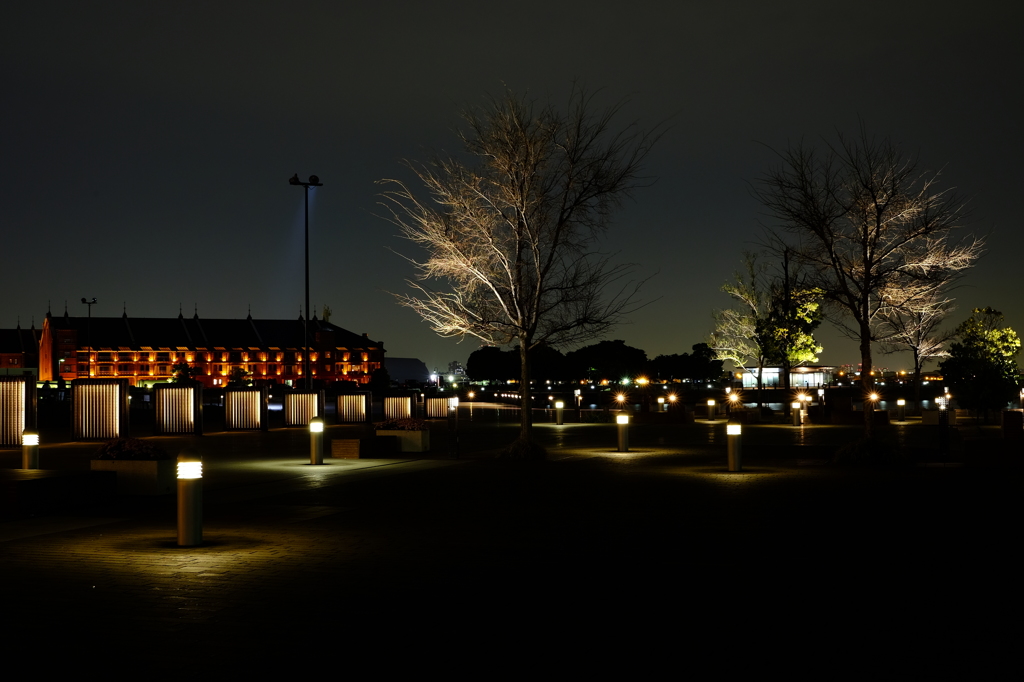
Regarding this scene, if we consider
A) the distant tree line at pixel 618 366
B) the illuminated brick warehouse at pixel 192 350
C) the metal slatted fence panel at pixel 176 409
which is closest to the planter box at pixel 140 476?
the metal slatted fence panel at pixel 176 409

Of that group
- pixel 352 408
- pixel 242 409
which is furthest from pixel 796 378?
pixel 242 409

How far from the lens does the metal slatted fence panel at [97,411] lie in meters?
30.9

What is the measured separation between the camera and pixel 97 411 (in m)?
31.0

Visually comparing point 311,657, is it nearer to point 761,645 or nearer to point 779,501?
point 761,645

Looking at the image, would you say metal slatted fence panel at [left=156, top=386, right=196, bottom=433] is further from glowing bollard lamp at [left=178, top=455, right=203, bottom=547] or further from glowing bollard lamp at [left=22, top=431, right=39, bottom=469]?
glowing bollard lamp at [left=178, top=455, right=203, bottom=547]

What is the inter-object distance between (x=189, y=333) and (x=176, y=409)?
16546cm

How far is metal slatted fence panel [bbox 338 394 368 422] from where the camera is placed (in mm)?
40875

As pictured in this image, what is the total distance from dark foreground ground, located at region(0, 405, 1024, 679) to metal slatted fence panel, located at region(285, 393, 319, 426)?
2150cm

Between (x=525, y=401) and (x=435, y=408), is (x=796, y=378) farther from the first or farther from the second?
(x=525, y=401)

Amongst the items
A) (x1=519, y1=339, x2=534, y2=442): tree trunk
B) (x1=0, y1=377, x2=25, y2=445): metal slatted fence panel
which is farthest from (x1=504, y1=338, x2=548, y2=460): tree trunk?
(x1=0, y1=377, x2=25, y2=445): metal slatted fence panel

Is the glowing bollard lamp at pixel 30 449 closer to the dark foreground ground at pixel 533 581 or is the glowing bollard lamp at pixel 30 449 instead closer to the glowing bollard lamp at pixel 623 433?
the dark foreground ground at pixel 533 581

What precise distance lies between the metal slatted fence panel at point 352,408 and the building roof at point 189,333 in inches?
5715

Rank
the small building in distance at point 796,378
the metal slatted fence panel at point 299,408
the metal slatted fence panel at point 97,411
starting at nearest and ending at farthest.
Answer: the metal slatted fence panel at point 97,411 < the metal slatted fence panel at point 299,408 < the small building in distance at point 796,378

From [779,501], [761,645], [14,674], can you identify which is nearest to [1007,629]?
[761,645]
